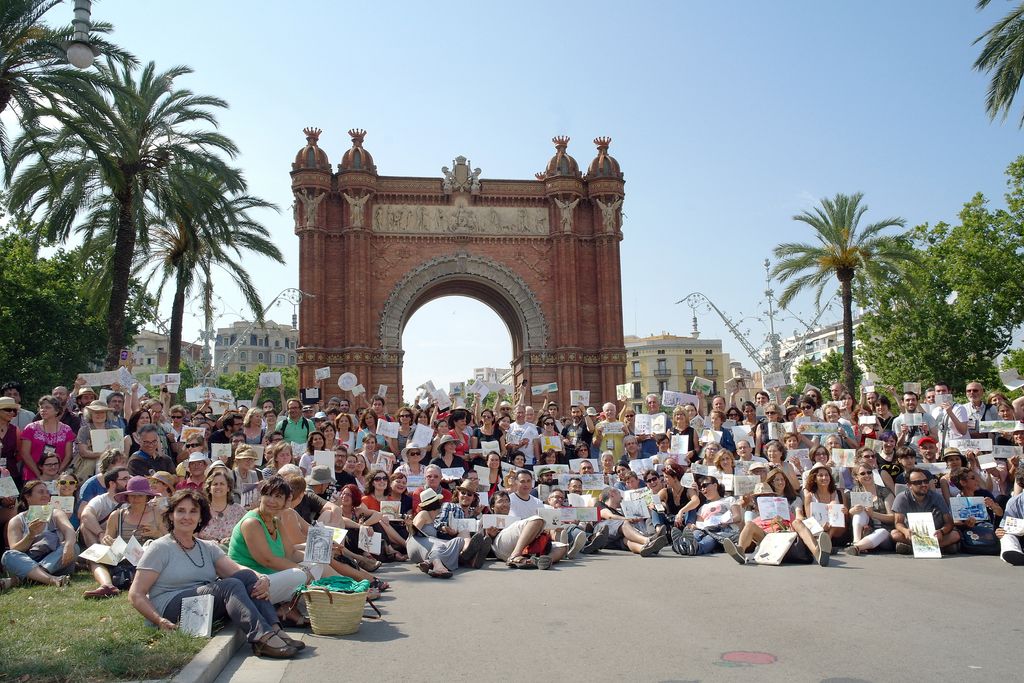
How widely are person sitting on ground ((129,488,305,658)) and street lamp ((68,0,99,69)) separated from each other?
7.98 meters

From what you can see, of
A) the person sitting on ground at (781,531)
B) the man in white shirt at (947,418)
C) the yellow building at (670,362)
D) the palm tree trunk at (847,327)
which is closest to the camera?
the person sitting on ground at (781,531)

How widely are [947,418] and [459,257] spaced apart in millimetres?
24092

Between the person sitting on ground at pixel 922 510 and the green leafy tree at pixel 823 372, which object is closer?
the person sitting on ground at pixel 922 510

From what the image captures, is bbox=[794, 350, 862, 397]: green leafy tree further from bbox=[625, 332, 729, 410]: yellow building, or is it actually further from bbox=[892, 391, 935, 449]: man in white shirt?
bbox=[892, 391, 935, 449]: man in white shirt

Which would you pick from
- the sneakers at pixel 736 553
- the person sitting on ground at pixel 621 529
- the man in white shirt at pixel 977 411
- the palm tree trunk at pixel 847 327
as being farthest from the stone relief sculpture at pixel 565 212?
the sneakers at pixel 736 553

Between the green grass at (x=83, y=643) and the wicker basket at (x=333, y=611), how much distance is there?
3.56 feet

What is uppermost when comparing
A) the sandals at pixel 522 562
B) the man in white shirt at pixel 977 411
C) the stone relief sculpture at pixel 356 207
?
the stone relief sculpture at pixel 356 207

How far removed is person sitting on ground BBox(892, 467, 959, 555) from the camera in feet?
36.9

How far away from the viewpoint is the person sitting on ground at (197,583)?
6.52 metres

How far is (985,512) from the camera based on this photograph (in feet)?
37.3

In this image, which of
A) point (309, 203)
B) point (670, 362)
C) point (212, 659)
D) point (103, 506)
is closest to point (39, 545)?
point (103, 506)

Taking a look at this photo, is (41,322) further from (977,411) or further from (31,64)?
(977,411)

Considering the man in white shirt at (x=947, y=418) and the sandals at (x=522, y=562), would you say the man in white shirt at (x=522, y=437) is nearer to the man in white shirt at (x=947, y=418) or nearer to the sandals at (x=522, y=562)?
the sandals at (x=522, y=562)

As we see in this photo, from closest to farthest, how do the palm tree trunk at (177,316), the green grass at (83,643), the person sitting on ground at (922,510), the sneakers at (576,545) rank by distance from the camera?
the green grass at (83,643)
the person sitting on ground at (922,510)
the sneakers at (576,545)
the palm tree trunk at (177,316)
